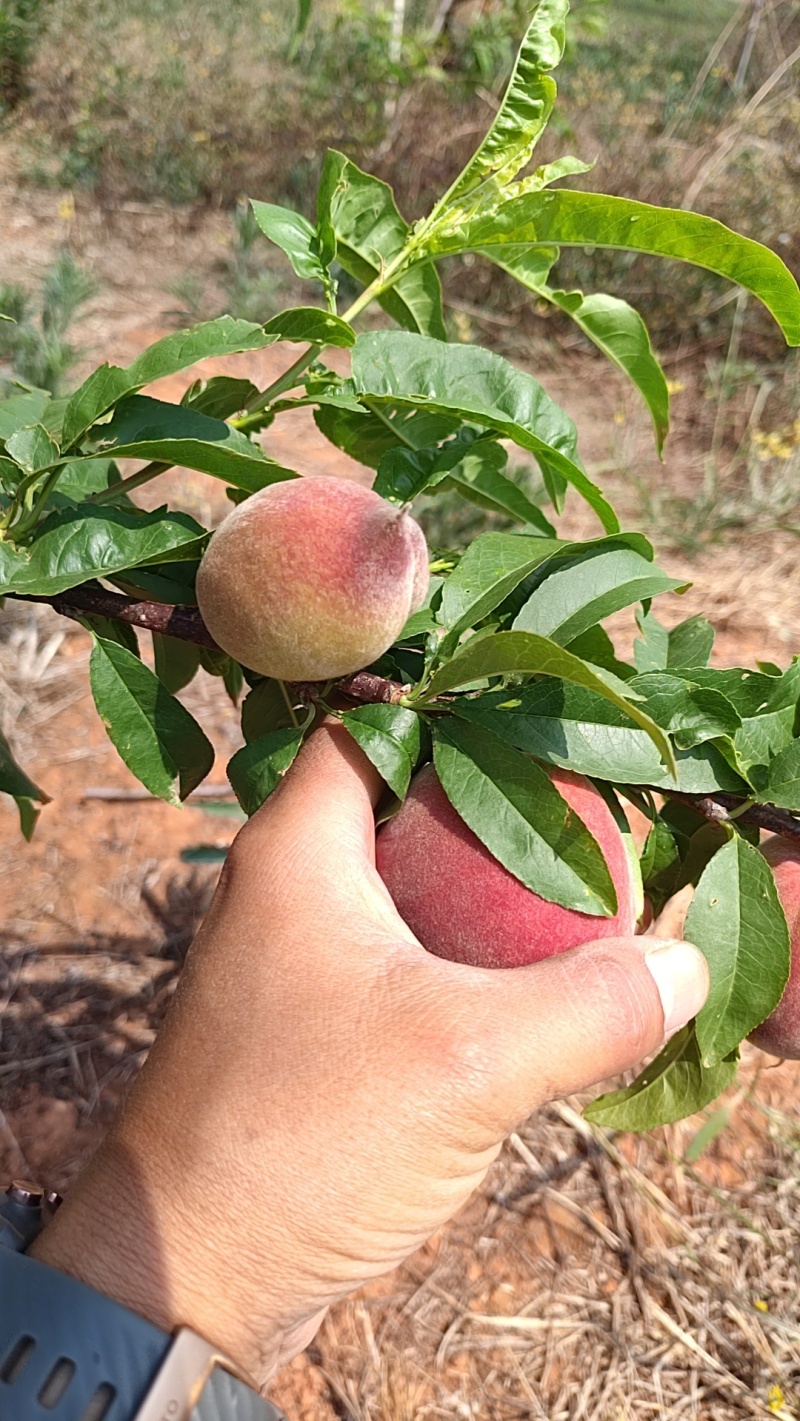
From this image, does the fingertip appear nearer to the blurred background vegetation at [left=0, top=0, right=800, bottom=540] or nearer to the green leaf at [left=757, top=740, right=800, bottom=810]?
the green leaf at [left=757, top=740, right=800, bottom=810]

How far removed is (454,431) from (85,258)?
421 centimetres

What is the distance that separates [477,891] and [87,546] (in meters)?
0.37

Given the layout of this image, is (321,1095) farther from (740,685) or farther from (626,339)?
(626,339)

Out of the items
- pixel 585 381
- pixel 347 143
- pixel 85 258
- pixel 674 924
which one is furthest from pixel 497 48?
pixel 674 924

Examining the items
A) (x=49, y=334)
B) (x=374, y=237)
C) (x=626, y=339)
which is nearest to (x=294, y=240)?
(x=374, y=237)

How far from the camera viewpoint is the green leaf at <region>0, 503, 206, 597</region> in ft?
2.18

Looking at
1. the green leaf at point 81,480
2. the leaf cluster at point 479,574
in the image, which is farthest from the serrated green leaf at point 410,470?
the green leaf at point 81,480

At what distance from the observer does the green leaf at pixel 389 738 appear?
695 millimetres

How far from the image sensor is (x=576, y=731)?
689mm

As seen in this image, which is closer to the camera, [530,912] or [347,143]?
[530,912]

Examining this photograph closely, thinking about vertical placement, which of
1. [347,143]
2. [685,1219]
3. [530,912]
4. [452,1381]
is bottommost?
[452,1381]

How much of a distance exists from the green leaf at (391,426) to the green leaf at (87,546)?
188 mm

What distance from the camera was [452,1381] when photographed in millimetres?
1354

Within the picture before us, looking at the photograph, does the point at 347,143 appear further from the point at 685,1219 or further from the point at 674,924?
the point at 685,1219
